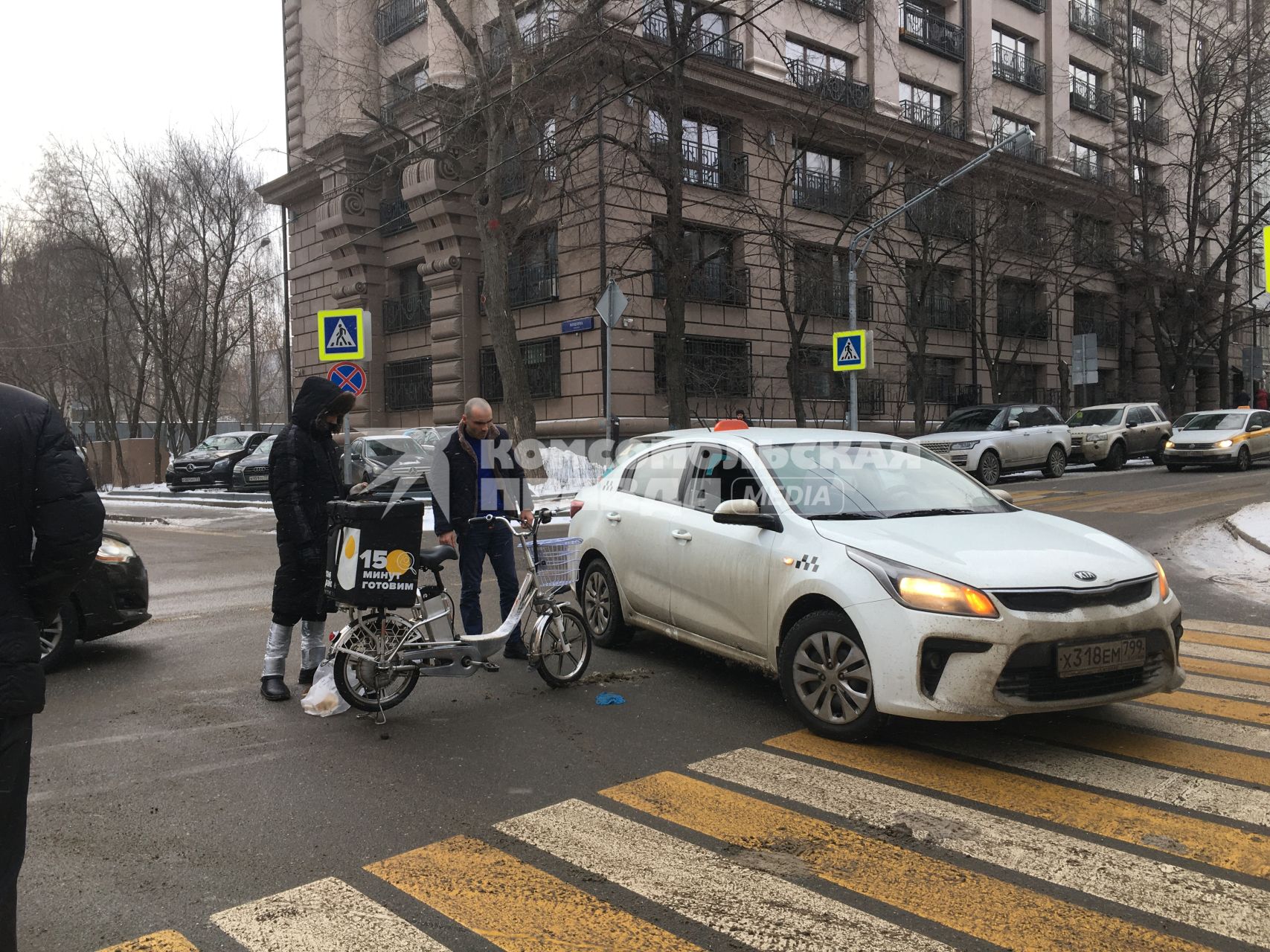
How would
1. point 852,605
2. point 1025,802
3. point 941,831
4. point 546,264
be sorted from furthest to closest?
point 546,264, point 852,605, point 1025,802, point 941,831

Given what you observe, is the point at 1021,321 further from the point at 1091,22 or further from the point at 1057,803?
the point at 1057,803

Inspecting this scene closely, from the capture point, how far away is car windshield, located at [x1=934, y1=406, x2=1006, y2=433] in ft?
78.1

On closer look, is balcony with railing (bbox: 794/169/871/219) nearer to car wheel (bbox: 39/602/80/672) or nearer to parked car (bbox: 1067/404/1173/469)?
parked car (bbox: 1067/404/1173/469)

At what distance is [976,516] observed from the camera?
546cm

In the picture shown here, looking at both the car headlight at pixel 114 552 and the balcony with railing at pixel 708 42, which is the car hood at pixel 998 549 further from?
the balcony with railing at pixel 708 42

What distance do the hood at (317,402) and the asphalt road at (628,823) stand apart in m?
1.76

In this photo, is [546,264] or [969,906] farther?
[546,264]

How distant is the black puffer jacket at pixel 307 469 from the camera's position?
19.6ft

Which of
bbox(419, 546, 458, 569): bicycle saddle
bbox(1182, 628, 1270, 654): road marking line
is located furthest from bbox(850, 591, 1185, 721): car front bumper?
bbox(1182, 628, 1270, 654): road marking line

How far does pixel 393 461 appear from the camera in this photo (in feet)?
74.6

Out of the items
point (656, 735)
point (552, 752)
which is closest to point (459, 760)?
point (552, 752)

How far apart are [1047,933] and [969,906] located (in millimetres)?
254

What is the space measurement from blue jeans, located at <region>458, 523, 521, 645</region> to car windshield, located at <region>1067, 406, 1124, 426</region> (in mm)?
23702

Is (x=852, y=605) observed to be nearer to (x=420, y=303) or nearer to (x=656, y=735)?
(x=656, y=735)
